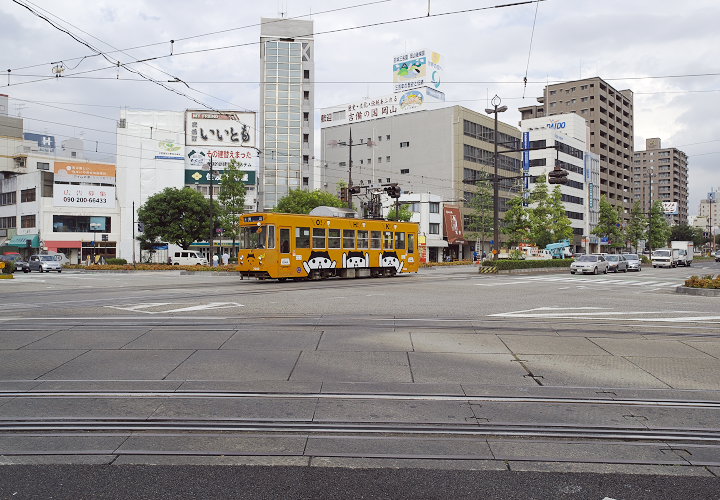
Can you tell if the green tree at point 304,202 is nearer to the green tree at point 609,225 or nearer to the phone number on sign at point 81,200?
the phone number on sign at point 81,200

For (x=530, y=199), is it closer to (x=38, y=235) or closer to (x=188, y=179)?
(x=188, y=179)

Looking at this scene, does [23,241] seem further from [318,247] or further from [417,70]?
[417,70]

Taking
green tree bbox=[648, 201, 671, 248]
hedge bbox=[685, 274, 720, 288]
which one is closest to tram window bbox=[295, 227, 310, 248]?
hedge bbox=[685, 274, 720, 288]

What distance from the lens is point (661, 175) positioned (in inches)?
6727

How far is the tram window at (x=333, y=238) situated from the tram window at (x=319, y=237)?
1.54 ft

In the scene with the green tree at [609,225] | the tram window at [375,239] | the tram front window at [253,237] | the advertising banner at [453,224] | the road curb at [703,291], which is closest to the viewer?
the road curb at [703,291]

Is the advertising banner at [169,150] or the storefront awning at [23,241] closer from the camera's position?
the storefront awning at [23,241]

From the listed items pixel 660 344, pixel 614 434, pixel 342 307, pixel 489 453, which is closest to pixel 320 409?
pixel 489 453

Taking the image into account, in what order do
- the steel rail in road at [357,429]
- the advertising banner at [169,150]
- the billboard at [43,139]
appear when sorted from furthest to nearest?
the billboard at [43,139] < the advertising banner at [169,150] < the steel rail in road at [357,429]

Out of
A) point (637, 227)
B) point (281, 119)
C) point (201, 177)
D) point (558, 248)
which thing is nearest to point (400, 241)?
point (558, 248)

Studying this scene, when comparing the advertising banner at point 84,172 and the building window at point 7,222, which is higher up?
the advertising banner at point 84,172

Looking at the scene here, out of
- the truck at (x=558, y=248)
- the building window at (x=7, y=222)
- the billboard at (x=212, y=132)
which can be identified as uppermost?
the billboard at (x=212, y=132)

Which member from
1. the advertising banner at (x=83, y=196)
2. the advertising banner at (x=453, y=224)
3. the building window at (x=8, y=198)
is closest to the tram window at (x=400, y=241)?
the advertising banner at (x=453, y=224)

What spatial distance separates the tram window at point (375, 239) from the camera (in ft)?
104
